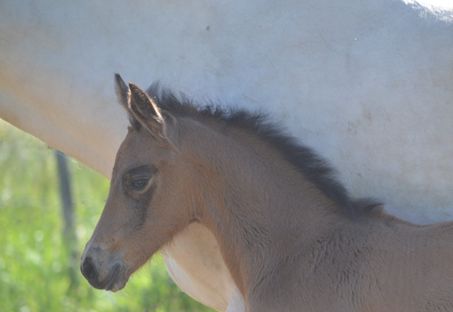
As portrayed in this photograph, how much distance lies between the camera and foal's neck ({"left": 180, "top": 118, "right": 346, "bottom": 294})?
12.8ft

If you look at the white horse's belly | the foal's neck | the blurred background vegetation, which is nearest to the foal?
the foal's neck

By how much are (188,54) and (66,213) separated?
4.62 metres

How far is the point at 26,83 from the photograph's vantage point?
15.6 feet

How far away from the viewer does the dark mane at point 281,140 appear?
3.90m

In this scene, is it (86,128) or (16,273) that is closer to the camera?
(86,128)

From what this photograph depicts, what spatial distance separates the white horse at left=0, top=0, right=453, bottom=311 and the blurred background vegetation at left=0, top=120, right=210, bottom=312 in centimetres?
190

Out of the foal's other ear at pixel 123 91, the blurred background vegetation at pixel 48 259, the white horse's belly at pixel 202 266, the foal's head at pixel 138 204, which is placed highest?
the foal's other ear at pixel 123 91

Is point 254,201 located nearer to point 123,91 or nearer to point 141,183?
point 141,183

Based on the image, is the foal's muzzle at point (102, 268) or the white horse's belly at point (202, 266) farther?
the white horse's belly at point (202, 266)

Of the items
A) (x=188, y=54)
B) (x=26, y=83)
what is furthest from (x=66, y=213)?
(x=188, y=54)

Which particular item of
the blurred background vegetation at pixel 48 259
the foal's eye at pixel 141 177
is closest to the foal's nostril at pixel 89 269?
the foal's eye at pixel 141 177

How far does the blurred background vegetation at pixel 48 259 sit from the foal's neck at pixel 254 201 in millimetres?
2705

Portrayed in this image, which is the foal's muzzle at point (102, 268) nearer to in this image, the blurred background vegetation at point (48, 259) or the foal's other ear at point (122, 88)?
the foal's other ear at point (122, 88)

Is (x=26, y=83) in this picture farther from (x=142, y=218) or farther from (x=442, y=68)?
(x=442, y=68)
